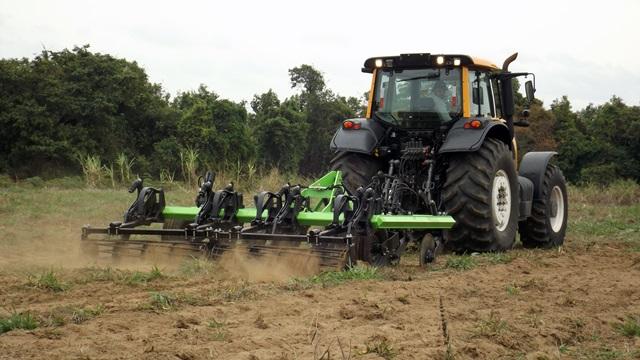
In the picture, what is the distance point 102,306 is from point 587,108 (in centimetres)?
4013

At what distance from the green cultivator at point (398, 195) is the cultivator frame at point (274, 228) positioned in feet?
0.04

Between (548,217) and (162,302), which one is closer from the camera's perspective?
(162,302)

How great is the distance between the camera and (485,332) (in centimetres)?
425

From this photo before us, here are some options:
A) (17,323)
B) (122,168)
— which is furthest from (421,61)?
(122,168)

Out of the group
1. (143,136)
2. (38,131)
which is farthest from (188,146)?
(38,131)

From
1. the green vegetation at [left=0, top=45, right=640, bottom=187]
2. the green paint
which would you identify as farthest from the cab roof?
Result: the green vegetation at [left=0, top=45, right=640, bottom=187]

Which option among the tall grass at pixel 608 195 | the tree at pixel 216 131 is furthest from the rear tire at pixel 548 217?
the tree at pixel 216 131

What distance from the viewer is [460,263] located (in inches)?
286

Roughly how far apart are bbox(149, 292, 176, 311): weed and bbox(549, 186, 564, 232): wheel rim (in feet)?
22.1

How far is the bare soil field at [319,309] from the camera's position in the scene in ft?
12.5

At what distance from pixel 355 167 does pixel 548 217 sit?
9.19 feet

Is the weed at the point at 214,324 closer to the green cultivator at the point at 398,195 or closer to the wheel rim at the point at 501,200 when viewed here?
the green cultivator at the point at 398,195

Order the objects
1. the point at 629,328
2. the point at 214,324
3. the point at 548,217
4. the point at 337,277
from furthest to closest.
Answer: the point at 548,217
the point at 337,277
the point at 629,328
the point at 214,324

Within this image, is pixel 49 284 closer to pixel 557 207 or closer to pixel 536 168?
pixel 536 168
